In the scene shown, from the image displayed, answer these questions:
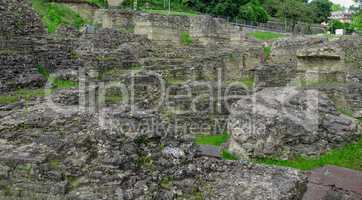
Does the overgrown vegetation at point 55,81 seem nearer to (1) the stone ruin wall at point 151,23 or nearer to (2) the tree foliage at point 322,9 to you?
(1) the stone ruin wall at point 151,23

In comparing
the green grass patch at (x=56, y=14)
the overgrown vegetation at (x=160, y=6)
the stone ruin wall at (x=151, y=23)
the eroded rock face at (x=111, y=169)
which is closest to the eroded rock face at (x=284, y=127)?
the eroded rock face at (x=111, y=169)

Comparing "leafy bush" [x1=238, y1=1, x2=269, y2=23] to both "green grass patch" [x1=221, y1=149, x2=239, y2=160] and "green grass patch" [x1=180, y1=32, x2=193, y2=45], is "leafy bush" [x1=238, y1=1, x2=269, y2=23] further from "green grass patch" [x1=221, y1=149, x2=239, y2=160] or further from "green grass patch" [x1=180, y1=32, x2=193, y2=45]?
"green grass patch" [x1=221, y1=149, x2=239, y2=160]

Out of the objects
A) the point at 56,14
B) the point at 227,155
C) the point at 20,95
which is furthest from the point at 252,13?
the point at 20,95

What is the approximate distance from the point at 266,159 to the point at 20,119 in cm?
475

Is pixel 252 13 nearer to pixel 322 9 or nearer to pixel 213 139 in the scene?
pixel 322 9

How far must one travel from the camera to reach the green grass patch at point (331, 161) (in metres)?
8.28

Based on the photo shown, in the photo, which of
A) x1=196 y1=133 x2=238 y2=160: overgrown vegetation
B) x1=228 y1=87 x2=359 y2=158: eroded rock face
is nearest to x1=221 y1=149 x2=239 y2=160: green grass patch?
x1=228 y1=87 x2=359 y2=158: eroded rock face

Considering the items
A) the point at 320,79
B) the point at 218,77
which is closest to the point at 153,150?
the point at 320,79

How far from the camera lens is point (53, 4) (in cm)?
2381

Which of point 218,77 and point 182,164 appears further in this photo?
point 218,77

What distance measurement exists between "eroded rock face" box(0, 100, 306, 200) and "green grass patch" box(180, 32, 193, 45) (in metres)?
20.4

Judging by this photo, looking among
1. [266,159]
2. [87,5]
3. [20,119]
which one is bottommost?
[266,159]

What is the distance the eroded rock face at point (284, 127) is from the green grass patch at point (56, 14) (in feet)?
43.8

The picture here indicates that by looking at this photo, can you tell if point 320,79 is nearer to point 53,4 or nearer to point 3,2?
point 3,2
